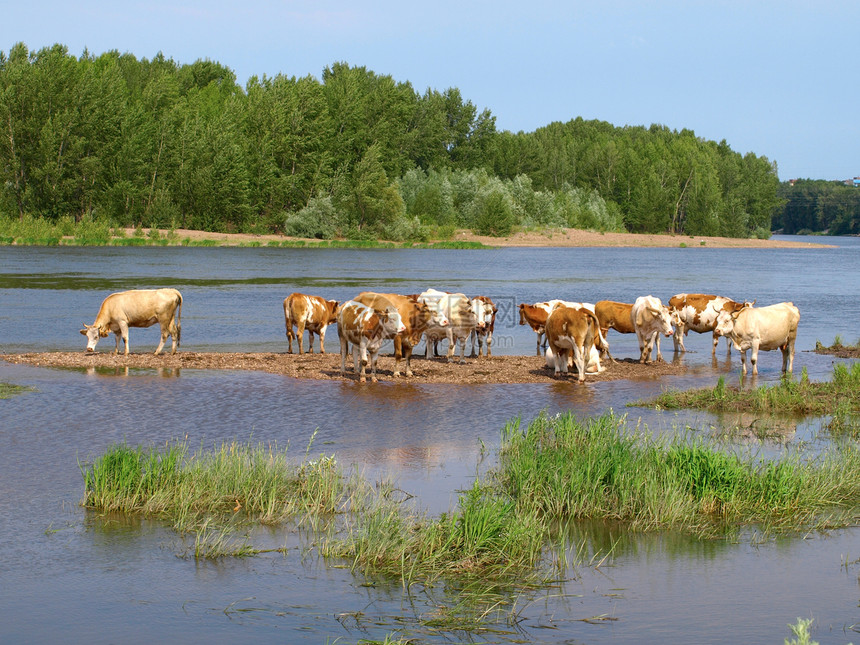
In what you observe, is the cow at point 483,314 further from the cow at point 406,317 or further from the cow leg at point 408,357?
the cow leg at point 408,357

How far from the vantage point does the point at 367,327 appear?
17469 mm

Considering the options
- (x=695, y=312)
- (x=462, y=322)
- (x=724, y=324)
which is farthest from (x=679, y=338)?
(x=462, y=322)

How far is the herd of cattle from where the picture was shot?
18.0 m

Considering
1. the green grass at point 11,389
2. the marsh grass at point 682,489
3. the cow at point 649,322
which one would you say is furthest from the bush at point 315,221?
the marsh grass at point 682,489

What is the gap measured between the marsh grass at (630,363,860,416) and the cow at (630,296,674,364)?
15.7 feet

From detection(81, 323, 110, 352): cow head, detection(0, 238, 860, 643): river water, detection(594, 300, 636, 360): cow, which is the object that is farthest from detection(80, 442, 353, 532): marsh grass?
detection(594, 300, 636, 360): cow

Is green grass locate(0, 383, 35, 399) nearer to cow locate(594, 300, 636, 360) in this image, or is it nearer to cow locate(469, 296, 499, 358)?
cow locate(469, 296, 499, 358)

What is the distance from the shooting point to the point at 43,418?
45.5ft

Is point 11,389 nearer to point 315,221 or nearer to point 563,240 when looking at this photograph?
point 315,221

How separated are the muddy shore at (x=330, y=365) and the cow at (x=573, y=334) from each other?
0.42 m

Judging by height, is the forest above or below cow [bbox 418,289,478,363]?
above

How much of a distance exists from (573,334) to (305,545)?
1067 centimetres

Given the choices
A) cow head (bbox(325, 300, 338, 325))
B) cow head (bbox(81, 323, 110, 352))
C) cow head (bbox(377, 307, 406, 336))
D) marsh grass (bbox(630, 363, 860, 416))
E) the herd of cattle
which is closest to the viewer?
marsh grass (bbox(630, 363, 860, 416))

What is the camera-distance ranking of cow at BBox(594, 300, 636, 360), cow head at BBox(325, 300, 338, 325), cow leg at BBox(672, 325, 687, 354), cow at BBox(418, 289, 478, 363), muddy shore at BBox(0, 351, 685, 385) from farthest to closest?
cow leg at BBox(672, 325, 687, 354) < cow at BBox(594, 300, 636, 360) < cow head at BBox(325, 300, 338, 325) < cow at BBox(418, 289, 478, 363) < muddy shore at BBox(0, 351, 685, 385)
